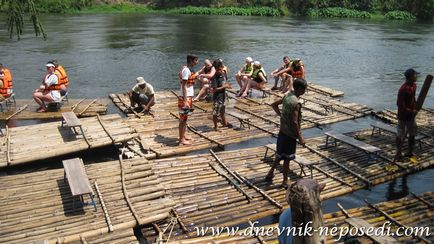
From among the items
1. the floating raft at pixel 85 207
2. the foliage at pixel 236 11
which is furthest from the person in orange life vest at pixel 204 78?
the foliage at pixel 236 11

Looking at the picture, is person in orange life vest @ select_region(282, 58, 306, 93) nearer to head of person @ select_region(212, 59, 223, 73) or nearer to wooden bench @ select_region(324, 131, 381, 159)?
head of person @ select_region(212, 59, 223, 73)

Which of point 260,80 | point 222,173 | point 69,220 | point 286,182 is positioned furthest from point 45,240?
point 260,80

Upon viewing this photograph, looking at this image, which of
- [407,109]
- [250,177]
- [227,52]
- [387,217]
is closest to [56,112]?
[250,177]

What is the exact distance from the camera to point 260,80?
17.1 m

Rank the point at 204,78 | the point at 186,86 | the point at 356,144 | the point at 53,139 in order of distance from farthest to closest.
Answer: the point at 204,78
the point at 53,139
the point at 186,86
the point at 356,144

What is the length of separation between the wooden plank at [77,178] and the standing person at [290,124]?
384cm

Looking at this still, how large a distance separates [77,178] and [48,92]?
280 inches

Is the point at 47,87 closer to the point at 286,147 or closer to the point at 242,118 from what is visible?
the point at 242,118

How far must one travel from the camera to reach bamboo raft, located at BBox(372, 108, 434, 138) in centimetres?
1289

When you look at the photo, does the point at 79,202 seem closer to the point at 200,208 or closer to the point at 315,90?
the point at 200,208

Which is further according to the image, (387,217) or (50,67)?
(50,67)

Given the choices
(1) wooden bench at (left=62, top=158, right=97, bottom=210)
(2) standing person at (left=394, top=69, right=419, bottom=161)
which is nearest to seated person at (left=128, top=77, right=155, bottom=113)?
(1) wooden bench at (left=62, top=158, right=97, bottom=210)

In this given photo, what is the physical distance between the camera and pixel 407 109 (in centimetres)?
992

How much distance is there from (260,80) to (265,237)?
1057cm
